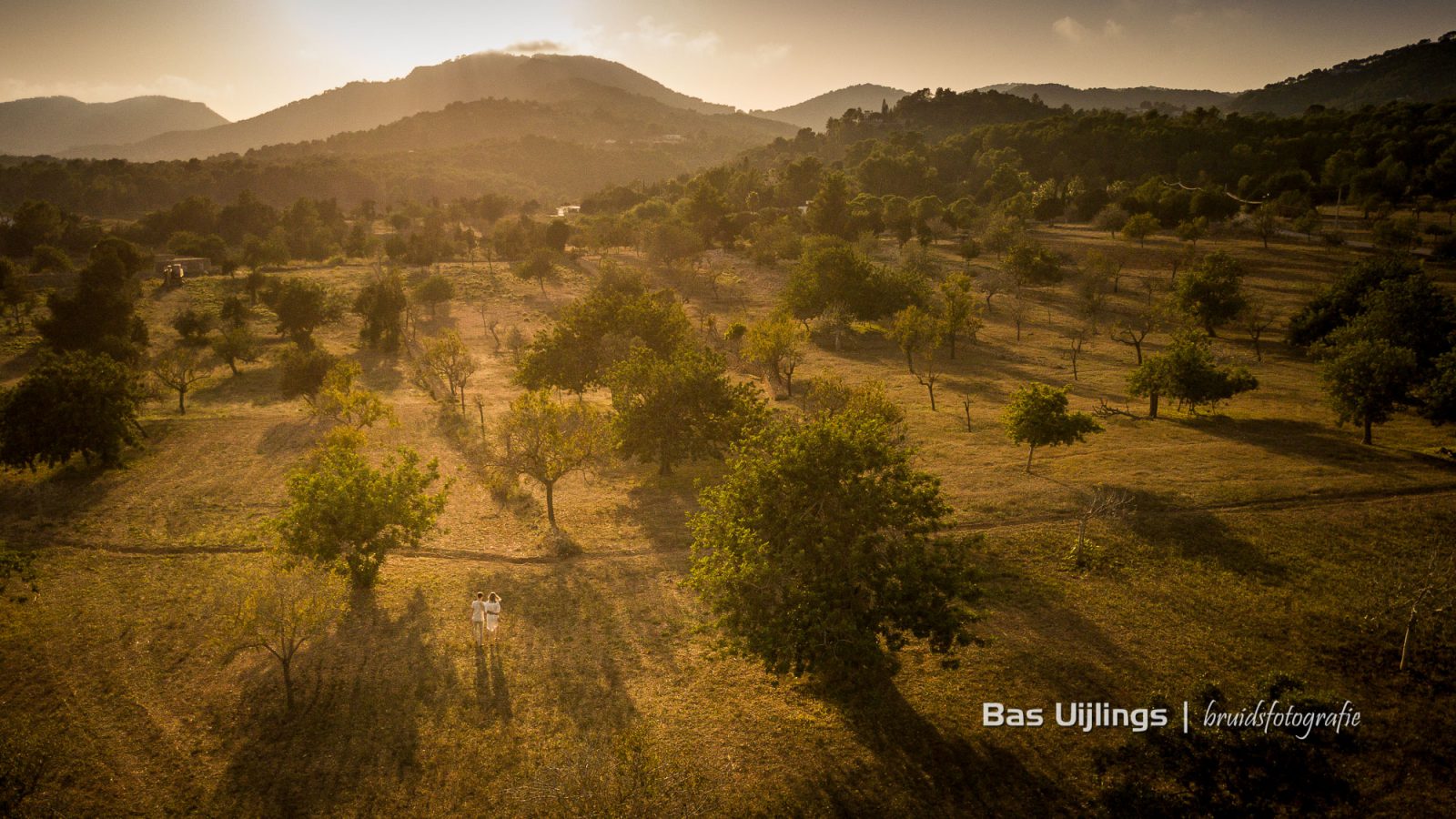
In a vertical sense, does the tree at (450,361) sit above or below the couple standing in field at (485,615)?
above

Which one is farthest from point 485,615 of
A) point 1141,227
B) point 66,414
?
point 1141,227

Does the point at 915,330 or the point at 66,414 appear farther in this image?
the point at 915,330

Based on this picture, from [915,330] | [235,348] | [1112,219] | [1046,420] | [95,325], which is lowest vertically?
[1046,420]

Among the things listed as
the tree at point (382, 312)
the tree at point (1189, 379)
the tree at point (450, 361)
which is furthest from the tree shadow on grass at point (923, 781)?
the tree at point (382, 312)

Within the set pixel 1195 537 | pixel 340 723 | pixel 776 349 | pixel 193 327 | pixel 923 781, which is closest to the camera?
pixel 923 781

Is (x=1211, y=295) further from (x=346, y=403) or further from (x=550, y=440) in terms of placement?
(x=346, y=403)

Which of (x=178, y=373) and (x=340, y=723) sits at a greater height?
(x=178, y=373)

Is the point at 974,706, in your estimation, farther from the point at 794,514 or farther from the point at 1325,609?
the point at 1325,609

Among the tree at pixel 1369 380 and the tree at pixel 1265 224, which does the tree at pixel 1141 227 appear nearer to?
the tree at pixel 1265 224
